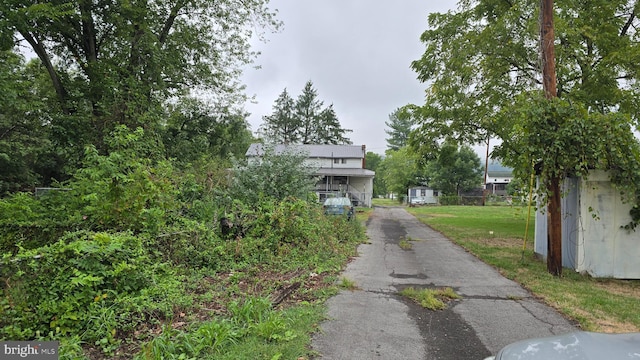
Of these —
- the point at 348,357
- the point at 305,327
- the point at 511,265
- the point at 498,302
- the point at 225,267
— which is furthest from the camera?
the point at 511,265

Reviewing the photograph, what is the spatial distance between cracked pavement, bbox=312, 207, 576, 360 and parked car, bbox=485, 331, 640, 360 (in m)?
1.64

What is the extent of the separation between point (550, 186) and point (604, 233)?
4.56 ft

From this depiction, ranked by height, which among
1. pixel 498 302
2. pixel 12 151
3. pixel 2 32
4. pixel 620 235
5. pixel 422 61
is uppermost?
pixel 422 61

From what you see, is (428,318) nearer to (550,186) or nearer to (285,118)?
(550,186)

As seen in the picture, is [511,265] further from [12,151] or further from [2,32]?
[12,151]

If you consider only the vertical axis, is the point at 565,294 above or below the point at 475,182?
below

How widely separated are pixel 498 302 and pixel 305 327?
10.7 ft

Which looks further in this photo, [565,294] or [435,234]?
[435,234]

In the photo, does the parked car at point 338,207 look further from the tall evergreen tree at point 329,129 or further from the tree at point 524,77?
the tall evergreen tree at point 329,129

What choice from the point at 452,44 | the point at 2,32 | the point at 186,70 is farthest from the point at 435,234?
the point at 2,32

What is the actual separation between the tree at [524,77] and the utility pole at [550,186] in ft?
0.29

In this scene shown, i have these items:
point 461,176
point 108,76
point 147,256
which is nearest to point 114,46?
point 108,76

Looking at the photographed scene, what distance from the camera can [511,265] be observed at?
805cm

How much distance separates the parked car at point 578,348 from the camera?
1.89 m
